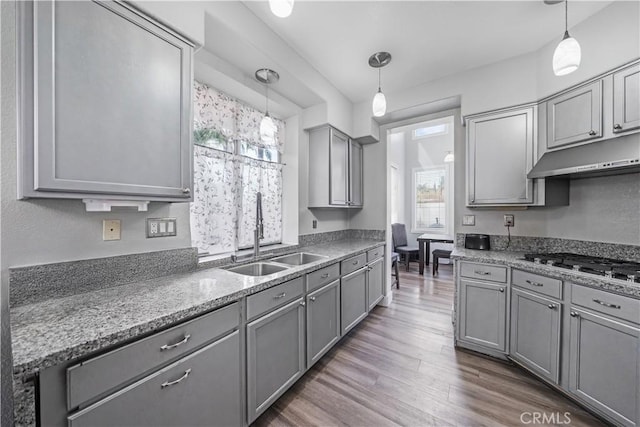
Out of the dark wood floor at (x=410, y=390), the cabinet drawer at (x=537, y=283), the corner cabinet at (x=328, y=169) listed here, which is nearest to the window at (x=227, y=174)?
the corner cabinet at (x=328, y=169)

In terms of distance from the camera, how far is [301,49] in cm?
220

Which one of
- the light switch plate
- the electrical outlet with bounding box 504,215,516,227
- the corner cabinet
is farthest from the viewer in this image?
the corner cabinet

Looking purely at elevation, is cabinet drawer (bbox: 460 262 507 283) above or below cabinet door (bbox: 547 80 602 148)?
below

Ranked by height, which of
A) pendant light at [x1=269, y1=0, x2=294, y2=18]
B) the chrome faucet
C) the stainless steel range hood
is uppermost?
pendant light at [x1=269, y1=0, x2=294, y2=18]

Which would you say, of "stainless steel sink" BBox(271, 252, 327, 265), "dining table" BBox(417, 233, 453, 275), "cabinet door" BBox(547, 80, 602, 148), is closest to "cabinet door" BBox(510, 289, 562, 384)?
"cabinet door" BBox(547, 80, 602, 148)

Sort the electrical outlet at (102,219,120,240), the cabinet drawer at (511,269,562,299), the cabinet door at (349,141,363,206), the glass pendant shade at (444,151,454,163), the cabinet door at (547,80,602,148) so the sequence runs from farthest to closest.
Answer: the glass pendant shade at (444,151,454,163)
the cabinet door at (349,141,363,206)
the cabinet door at (547,80,602,148)
the cabinet drawer at (511,269,562,299)
the electrical outlet at (102,219,120,240)

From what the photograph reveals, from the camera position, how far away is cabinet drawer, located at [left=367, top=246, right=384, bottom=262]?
286cm

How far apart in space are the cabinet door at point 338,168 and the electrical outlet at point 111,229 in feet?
6.35

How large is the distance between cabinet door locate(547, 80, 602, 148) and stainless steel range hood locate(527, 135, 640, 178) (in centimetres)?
9

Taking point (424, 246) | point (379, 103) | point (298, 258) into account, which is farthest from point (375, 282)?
point (424, 246)

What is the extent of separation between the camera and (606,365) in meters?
1.45

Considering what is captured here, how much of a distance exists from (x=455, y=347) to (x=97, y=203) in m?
2.98

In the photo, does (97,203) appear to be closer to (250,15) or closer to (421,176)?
(250,15)

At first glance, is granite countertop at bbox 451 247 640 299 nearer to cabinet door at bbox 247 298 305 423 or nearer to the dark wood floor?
the dark wood floor
